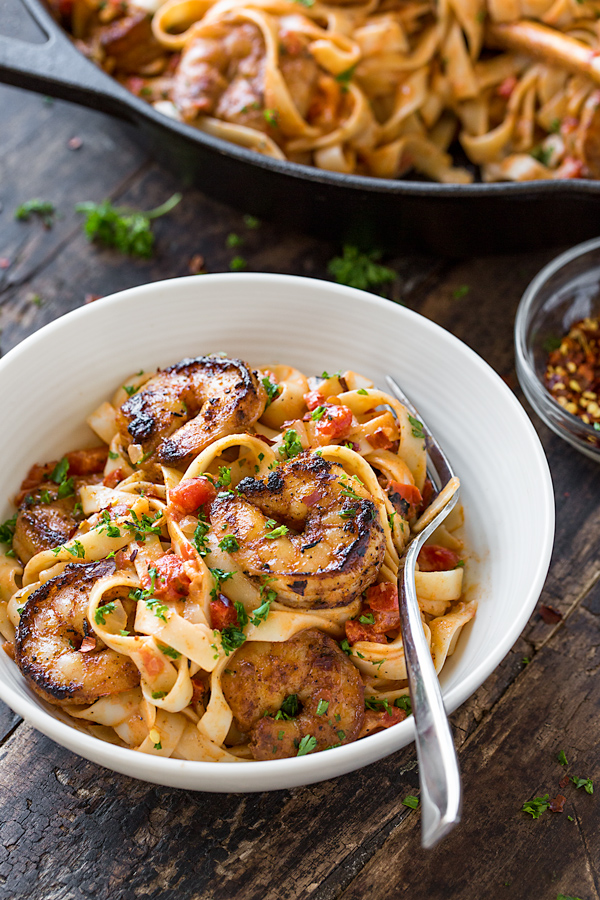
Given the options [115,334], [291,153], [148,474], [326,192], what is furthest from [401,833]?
[291,153]

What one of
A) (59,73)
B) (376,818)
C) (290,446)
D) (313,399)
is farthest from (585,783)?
(59,73)

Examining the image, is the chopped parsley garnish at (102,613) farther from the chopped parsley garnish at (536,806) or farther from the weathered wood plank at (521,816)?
the chopped parsley garnish at (536,806)

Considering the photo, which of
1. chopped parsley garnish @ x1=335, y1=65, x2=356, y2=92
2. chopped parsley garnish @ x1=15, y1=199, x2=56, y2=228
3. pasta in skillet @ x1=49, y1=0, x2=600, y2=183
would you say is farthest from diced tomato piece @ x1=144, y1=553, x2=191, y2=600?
chopped parsley garnish @ x1=335, y1=65, x2=356, y2=92

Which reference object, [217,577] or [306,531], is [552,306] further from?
[217,577]

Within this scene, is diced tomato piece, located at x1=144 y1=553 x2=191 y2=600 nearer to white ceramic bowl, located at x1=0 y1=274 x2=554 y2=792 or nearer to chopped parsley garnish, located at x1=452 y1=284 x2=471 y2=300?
white ceramic bowl, located at x1=0 y1=274 x2=554 y2=792

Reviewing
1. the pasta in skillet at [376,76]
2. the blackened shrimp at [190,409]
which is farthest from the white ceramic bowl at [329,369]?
the pasta in skillet at [376,76]

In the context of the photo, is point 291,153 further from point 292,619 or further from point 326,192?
point 292,619
